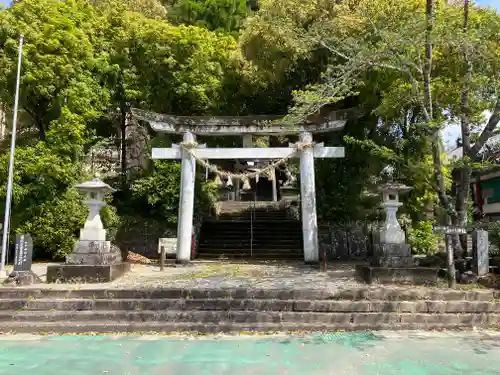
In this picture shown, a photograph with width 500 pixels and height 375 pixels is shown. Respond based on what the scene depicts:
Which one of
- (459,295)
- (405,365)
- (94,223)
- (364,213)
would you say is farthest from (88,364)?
(364,213)

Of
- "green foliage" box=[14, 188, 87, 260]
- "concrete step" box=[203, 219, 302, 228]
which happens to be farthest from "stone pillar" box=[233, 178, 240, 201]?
"green foliage" box=[14, 188, 87, 260]

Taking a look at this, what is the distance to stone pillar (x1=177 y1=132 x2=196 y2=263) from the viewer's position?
524 inches

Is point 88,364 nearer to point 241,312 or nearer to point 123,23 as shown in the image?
point 241,312

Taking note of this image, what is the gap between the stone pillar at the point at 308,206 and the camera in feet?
42.8

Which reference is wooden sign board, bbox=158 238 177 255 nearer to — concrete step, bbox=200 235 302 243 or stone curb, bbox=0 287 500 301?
concrete step, bbox=200 235 302 243

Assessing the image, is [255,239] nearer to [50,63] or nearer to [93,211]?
[93,211]

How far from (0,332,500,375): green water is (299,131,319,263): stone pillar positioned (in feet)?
21.1

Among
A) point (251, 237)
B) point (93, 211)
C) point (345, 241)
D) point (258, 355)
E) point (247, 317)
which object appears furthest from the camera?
point (251, 237)

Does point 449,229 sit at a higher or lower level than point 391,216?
lower

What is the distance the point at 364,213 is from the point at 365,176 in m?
1.50

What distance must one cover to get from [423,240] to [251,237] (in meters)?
6.41

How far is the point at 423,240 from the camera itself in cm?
1440

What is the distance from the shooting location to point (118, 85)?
16688 mm

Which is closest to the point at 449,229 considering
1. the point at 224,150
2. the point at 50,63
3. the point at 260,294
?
the point at 260,294
